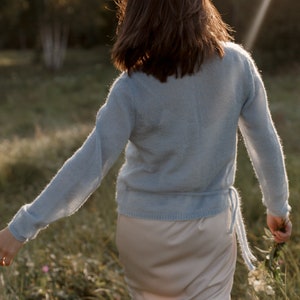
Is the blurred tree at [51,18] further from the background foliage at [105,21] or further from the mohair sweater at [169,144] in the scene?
the mohair sweater at [169,144]

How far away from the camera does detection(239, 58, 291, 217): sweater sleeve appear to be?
86.5 inches

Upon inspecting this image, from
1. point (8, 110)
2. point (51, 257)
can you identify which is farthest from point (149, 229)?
point (8, 110)

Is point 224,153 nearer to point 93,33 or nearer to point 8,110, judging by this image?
point 8,110

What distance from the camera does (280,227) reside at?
Answer: 243 centimetres

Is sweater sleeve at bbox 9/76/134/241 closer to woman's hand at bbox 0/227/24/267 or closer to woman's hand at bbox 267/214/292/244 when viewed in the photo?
woman's hand at bbox 0/227/24/267

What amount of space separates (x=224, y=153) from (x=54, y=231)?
305 centimetres

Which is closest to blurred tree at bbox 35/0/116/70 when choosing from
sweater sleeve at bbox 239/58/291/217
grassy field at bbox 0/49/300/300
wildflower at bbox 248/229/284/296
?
grassy field at bbox 0/49/300/300

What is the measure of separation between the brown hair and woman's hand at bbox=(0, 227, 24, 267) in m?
0.65

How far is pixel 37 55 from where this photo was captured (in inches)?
1173

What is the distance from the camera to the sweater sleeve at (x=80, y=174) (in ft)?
6.72

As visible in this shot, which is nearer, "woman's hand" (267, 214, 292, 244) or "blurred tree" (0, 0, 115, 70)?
"woman's hand" (267, 214, 292, 244)

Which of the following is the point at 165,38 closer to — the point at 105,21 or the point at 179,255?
the point at 179,255

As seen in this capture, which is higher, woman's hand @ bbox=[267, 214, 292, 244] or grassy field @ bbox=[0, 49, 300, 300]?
woman's hand @ bbox=[267, 214, 292, 244]

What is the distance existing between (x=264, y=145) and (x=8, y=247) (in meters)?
0.92
